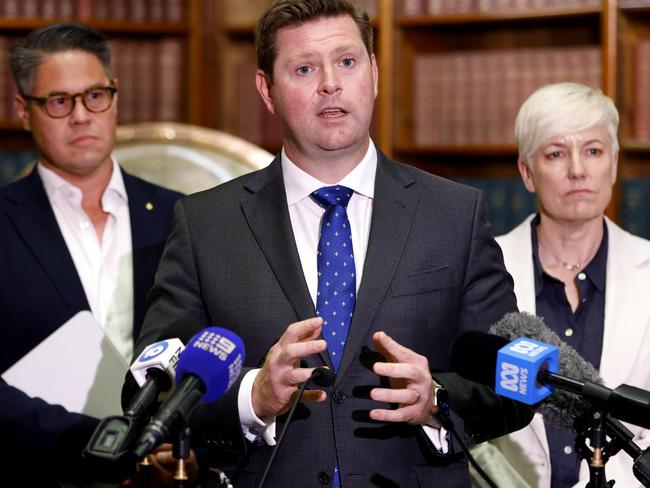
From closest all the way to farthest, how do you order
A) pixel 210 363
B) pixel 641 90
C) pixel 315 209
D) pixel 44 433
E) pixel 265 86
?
pixel 210 363 < pixel 315 209 < pixel 265 86 < pixel 44 433 < pixel 641 90

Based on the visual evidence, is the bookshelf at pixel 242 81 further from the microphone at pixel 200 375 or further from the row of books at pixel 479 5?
the microphone at pixel 200 375

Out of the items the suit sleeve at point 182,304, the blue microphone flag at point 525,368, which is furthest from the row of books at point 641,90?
the blue microphone flag at point 525,368

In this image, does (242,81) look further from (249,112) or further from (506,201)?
(506,201)

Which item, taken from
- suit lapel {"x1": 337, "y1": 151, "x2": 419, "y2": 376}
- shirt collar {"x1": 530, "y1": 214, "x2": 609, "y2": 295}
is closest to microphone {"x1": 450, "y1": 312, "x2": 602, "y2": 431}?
suit lapel {"x1": 337, "y1": 151, "x2": 419, "y2": 376}

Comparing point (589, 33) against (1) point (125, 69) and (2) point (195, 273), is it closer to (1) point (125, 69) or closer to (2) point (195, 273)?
(1) point (125, 69)

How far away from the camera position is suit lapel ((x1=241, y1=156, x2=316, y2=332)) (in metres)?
1.96

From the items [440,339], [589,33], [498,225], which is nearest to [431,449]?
[440,339]

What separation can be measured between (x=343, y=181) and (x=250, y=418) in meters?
0.50

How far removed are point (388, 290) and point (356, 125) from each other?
0.32 meters

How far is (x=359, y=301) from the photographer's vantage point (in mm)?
1941

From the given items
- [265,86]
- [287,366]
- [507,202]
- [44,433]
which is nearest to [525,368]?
[287,366]

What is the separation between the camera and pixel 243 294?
2.00 metres

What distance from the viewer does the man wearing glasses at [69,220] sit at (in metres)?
2.70

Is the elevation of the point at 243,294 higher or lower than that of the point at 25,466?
higher
